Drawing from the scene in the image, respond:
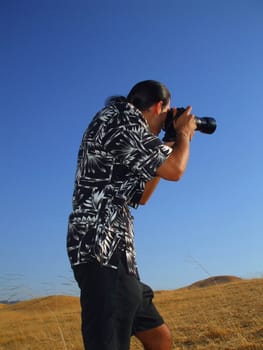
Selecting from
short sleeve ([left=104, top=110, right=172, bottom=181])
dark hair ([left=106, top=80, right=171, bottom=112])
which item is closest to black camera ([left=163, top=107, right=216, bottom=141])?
dark hair ([left=106, top=80, right=171, bottom=112])

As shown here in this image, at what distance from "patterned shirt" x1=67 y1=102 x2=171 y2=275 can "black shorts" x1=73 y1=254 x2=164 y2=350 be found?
0.05 meters

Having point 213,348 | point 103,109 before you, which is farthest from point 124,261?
point 213,348

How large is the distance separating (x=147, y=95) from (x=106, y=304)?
1.04 metres

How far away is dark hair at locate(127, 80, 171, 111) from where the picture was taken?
7.09 feet

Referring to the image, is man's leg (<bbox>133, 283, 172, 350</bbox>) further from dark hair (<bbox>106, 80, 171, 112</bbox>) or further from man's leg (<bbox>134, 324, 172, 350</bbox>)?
dark hair (<bbox>106, 80, 171, 112</bbox>)

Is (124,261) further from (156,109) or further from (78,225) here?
(156,109)

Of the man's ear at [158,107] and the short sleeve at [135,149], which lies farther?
the man's ear at [158,107]

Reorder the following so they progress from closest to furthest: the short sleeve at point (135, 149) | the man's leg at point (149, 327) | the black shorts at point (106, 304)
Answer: the black shorts at point (106, 304) < the short sleeve at point (135, 149) < the man's leg at point (149, 327)

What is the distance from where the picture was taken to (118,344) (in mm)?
1774

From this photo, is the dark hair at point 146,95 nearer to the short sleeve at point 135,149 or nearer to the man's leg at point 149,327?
the short sleeve at point 135,149

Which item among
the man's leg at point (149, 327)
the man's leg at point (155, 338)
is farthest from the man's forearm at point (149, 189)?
the man's leg at point (155, 338)

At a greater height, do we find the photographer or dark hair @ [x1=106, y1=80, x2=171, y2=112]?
dark hair @ [x1=106, y1=80, x2=171, y2=112]

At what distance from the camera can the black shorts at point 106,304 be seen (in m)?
1.74

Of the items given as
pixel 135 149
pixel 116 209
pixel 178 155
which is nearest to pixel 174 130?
pixel 178 155
